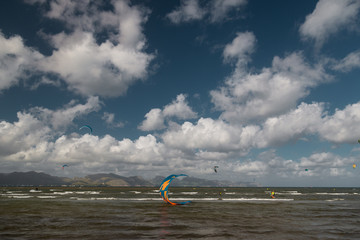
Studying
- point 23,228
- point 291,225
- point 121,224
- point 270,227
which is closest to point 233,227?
point 270,227

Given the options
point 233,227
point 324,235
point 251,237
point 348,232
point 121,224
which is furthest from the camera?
point 121,224

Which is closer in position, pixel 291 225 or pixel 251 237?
pixel 251 237

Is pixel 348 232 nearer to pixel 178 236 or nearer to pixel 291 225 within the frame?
pixel 291 225

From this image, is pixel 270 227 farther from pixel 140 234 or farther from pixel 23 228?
pixel 23 228

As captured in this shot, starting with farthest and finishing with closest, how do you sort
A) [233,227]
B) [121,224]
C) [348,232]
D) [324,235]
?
[121,224], [233,227], [348,232], [324,235]

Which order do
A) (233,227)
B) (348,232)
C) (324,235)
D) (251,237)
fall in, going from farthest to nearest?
(233,227) → (348,232) → (324,235) → (251,237)

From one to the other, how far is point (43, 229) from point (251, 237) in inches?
592

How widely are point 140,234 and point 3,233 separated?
9.35 meters

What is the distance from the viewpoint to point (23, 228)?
61.9 feet

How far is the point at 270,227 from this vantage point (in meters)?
19.7

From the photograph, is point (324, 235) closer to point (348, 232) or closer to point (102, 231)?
point (348, 232)

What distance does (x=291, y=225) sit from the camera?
21.0m

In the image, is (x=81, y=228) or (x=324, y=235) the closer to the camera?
(x=324, y=235)

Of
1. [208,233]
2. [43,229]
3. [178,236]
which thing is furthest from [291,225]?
[43,229]
